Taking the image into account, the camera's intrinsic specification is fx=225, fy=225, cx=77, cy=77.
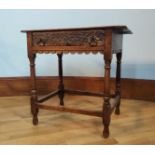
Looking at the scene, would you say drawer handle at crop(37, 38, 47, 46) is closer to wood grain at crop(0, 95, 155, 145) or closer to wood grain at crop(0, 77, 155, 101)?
wood grain at crop(0, 95, 155, 145)

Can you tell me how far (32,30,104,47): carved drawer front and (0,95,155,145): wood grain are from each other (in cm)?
49

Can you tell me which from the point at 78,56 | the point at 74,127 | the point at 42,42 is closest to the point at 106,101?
the point at 74,127

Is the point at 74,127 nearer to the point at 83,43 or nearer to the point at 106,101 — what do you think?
the point at 106,101

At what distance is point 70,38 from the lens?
117 cm

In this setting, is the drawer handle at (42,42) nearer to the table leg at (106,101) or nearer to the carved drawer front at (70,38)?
the carved drawer front at (70,38)

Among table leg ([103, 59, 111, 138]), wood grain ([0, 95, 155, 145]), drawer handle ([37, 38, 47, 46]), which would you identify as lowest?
wood grain ([0, 95, 155, 145])

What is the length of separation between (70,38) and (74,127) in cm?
52

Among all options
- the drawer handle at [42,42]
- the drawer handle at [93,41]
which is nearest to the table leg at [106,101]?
the drawer handle at [93,41]

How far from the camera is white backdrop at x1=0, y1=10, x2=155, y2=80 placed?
70.7 inches

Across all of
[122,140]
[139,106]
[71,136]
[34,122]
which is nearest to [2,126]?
[34,122]

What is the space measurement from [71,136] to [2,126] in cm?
43

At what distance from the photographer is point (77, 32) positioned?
45.3 inches

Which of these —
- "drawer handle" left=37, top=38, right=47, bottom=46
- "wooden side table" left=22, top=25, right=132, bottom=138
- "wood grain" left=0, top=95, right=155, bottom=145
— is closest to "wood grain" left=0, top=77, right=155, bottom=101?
"wood grain" left=0, top=95, right=155, bottom=145
